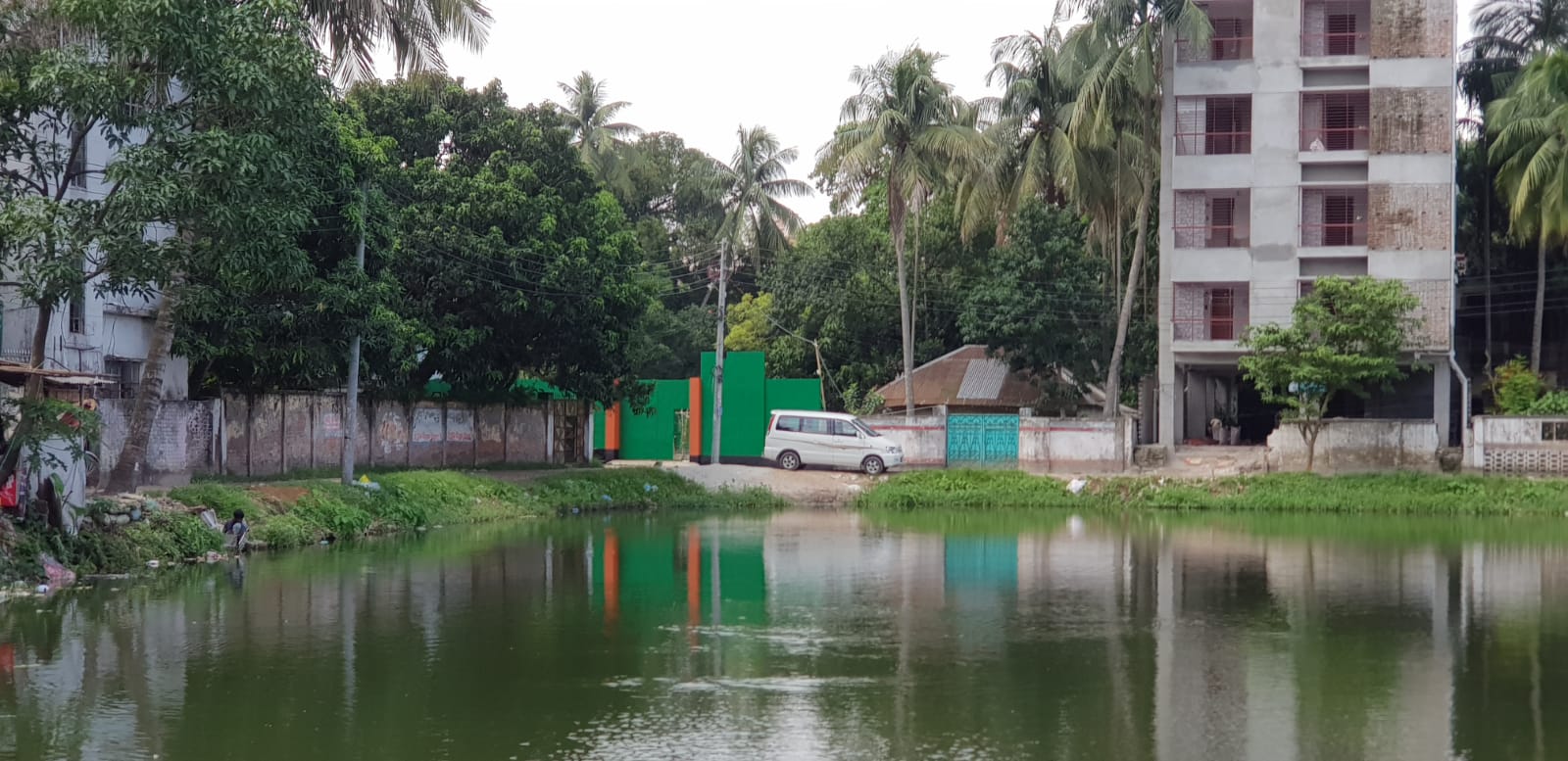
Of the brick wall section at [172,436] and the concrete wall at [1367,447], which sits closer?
the brick wall section at [172,436]

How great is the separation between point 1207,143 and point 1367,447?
9.09 meters

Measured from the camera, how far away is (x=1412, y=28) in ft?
123

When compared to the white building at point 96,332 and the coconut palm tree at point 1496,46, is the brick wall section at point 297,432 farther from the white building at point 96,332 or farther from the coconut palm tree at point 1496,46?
the coconut palm tree at point 1496,46

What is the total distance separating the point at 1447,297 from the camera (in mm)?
37219

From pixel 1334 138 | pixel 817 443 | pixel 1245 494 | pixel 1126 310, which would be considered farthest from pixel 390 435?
pixel 1334 138

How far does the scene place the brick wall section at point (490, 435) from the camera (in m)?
35.5

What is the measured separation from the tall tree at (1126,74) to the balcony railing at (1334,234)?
4.20 metres

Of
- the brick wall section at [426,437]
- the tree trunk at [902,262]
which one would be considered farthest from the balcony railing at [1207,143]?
the brick wall section at [426,437]

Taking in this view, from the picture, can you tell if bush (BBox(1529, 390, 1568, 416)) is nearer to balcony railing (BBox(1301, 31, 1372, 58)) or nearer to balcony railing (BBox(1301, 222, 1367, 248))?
balcony railing (BBox(1301, 222, 1367, 248))

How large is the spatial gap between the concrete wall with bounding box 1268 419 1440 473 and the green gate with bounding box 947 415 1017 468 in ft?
21.5

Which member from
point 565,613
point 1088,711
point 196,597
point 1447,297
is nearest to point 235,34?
point 196,597

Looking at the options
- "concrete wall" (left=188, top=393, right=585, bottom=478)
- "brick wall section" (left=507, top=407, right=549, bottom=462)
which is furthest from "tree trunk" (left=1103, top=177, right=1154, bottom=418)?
"brick wall section" (left=507, top=407, right=549, bottom=462)

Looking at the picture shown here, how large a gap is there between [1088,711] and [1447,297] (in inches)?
1195

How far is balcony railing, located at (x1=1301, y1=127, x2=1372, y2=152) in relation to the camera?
38.6m
